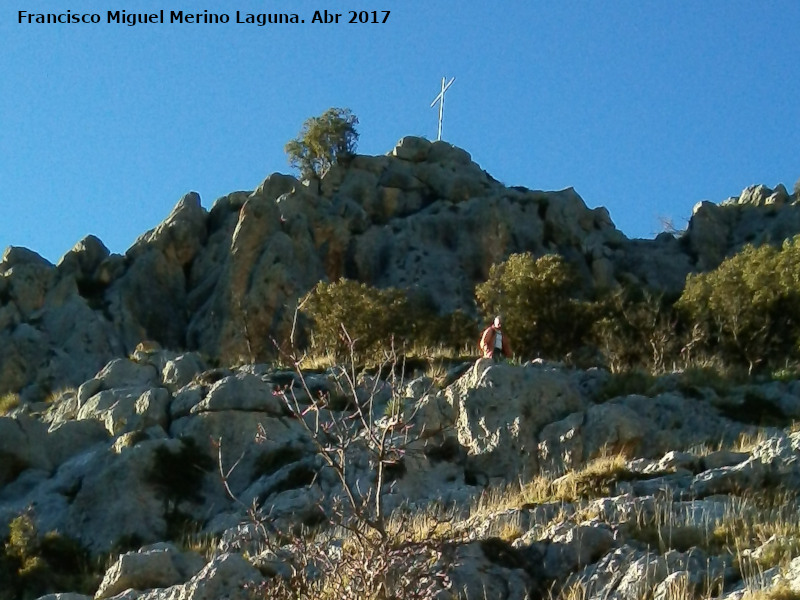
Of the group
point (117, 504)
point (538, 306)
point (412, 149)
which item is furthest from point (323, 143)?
point (117, 504)

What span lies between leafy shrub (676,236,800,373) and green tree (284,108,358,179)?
25.3 meters

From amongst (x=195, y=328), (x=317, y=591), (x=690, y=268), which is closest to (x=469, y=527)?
(x=317, y=591)

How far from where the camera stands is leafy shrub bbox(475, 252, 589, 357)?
26.8 meters

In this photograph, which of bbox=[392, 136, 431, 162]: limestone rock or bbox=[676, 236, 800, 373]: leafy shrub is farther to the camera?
bbox=[392, 136, 431, 162]: limestone rock

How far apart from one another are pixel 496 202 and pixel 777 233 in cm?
1038

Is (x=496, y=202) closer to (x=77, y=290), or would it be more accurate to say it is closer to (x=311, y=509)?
(x=77, y=290)

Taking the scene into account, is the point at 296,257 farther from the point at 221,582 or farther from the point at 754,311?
the point at 221,582

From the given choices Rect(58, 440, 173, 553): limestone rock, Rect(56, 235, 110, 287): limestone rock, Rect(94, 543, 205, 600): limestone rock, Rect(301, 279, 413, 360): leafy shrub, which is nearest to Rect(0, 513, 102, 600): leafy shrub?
Rect(58, 440, 173, 553): limestone rock

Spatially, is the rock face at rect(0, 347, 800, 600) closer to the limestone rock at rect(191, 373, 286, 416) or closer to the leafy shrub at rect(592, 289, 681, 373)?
the limestone rock at rect(191, 373, 286, 416)

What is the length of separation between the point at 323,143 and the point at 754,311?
2733 cm

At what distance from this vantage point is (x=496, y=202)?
44219mm

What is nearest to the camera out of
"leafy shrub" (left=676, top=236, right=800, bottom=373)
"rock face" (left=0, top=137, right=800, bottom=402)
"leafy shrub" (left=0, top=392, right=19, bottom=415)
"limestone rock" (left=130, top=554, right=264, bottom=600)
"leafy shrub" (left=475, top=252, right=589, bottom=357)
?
"limestone rock" (left=130, top=554, right=264, bottom=600)

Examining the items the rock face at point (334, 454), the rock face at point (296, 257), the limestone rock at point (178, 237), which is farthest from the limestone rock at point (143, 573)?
the limestone rock at point (178, 237)

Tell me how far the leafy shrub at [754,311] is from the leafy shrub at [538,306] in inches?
104
